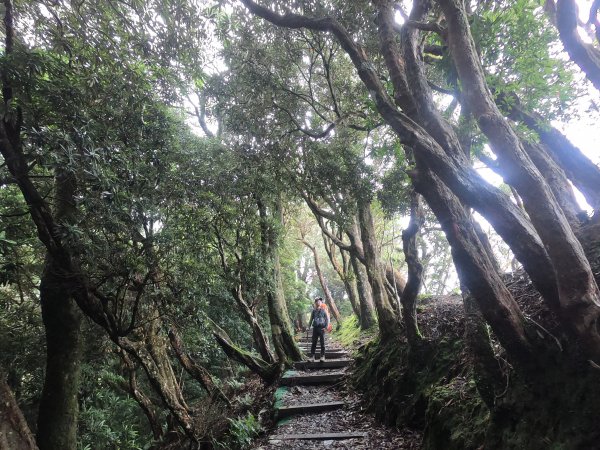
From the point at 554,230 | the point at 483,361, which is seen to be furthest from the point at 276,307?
the point at 554,230

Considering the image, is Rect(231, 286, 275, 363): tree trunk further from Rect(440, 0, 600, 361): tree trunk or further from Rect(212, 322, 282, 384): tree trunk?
Rect(440, 0, 600, 361): tree trunk

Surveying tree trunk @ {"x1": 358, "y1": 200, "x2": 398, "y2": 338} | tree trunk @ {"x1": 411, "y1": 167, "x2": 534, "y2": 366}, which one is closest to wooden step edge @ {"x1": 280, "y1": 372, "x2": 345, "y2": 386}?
tree trunk @ {"x1": 358, "y1": 200, "x2": 398, "y2": 338}

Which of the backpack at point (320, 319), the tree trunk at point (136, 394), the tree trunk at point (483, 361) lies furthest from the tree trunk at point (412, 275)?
the tree trunk at point (136, 394)

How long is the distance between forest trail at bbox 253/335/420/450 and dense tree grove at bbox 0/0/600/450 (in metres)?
0.89

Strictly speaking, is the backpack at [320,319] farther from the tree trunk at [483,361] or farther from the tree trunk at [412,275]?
the tree trunk at [483,361]

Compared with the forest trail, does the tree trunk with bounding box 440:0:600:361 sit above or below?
above

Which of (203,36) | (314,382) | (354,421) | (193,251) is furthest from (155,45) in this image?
(314,382)

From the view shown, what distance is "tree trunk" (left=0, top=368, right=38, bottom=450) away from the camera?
12.2 feet

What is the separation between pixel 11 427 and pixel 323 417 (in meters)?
5.43

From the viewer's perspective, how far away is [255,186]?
9328 millimetres

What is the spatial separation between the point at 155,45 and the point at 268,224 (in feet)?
18.4

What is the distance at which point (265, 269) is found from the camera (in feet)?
34.6

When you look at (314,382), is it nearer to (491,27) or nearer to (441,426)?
(441,426)

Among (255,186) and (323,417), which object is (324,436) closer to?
(323,417)
